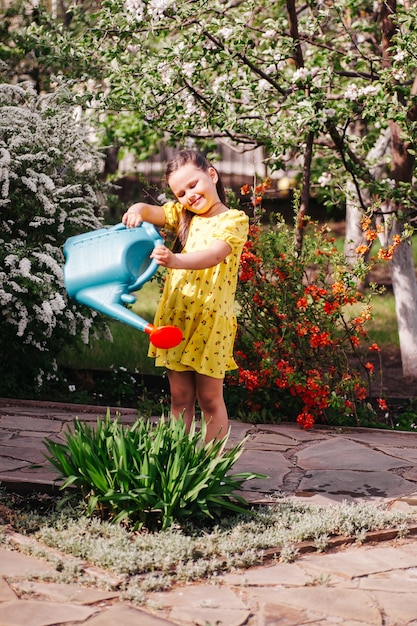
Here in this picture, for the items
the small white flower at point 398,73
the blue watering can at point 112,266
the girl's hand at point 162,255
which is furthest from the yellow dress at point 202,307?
the small white flower at point 398,73

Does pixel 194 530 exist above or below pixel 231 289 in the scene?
below

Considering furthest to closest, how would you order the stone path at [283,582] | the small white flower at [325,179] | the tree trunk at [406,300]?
1. the small white flower at [325,179]
2. the tree trunk at [406,300]
3. the stone path at [283,582]

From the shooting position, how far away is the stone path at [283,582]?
10.0 feet

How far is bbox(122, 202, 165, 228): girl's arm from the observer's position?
13.0ft

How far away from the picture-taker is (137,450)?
12.5 ft

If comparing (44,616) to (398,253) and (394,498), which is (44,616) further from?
(398,253)

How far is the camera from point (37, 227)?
6047 millimetres

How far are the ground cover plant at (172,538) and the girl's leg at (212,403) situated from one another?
44 cm

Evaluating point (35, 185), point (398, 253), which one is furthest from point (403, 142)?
point (35, 185)

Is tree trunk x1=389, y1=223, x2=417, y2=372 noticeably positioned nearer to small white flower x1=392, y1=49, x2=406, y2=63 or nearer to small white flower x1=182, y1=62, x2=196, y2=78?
small white flower x1=392, y1=49, x2=406, y2=63

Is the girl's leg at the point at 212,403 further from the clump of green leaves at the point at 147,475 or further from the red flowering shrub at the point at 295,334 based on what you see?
the red flowering shrub at the point at 295,334

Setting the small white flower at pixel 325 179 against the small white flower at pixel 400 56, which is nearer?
the small white flower at pixel 400 56

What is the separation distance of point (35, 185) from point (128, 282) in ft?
7.37

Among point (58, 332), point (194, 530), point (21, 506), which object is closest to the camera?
point (194, 530)
